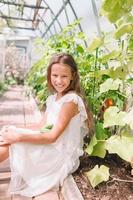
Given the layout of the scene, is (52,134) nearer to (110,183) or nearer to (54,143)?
(54,143)

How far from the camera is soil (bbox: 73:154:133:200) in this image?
2191mm

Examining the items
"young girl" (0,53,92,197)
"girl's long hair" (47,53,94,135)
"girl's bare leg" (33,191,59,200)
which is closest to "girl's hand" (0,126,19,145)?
"young girl" (0,53,92,197)

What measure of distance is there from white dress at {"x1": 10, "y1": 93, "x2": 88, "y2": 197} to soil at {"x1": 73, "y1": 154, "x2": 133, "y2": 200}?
14cm

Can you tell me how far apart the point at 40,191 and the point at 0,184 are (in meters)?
0.34

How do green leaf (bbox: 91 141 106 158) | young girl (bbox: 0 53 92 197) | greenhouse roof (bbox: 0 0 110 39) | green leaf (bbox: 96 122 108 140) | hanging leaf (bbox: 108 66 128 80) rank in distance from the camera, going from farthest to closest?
1. greenhouse roof (bbox: 0 0 110 39)
2. green leaf (bbox: 96 122 108 140)
3. green leaf (bbox: 91 141 106 158)
4. young girl (bbox: 0 53 92 197)
5. hanging leaf (bbox: 108 66 128 80)

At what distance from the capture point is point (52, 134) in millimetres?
2295

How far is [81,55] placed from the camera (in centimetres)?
371

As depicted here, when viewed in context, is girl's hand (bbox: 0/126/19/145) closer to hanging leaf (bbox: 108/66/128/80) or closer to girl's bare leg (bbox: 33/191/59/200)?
girl's bare leg (bbox: 33/191/59/200)

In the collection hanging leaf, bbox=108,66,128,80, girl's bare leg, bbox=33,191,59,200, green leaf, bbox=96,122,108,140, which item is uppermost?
hanging leaf, bbox=108,66,128,80

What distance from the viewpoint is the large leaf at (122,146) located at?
1895 millimetres

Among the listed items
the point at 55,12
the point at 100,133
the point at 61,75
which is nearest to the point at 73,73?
the point at 61,75

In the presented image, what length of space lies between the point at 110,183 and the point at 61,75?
Result: 85cm

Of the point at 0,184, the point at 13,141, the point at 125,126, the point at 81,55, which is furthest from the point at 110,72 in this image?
the point at 81,55

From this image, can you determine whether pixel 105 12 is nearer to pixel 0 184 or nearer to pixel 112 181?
pixel 112 181
